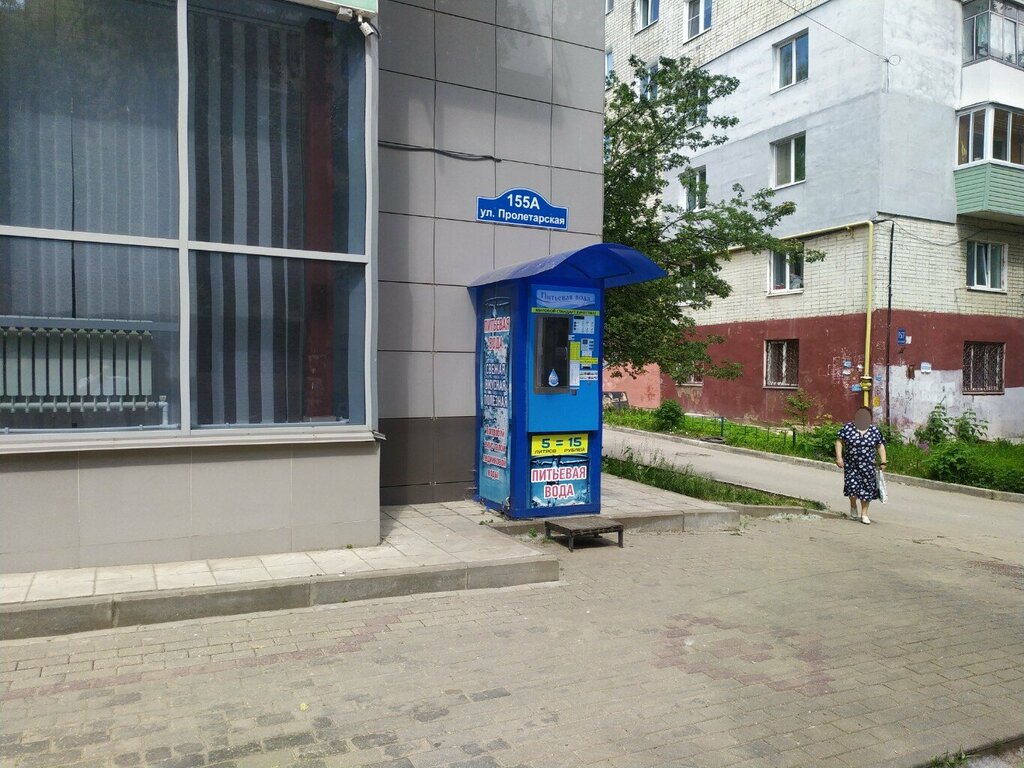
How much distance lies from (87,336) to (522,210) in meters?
4.81

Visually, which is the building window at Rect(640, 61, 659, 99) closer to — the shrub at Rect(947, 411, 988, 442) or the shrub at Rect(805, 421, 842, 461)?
the shrub at Rect(805, 421, 842, 461)

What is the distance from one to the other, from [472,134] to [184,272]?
3.86 m

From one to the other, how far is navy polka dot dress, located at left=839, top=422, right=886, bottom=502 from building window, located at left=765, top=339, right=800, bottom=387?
10990 millimetres

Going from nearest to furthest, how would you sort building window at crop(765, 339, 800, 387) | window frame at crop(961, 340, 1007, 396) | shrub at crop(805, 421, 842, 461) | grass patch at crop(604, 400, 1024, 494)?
grass patch at crop(604, 400, 1024, 494) → shrub at crop(805, 421, 842, 461) → window frame at crop(961, 340, 1007, 396) → building window at crop(765, 339, 800, 387)

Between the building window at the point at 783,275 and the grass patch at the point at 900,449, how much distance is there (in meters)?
3.73

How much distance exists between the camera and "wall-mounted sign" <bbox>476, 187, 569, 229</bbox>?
9.00m

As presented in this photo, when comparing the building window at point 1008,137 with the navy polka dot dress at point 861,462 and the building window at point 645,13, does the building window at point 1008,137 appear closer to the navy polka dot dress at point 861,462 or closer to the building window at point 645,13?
the building window at point 645,13

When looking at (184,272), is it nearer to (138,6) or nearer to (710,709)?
(138,6)

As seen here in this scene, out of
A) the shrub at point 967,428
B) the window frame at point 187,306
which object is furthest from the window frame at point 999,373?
the window frame at point 187,306

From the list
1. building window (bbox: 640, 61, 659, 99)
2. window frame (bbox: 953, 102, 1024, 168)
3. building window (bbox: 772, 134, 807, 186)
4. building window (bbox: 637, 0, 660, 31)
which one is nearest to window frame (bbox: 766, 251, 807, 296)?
building window (bbox: 772, 134, 807, 186)

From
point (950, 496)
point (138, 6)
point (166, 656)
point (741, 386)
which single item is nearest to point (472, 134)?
point (138, 6)

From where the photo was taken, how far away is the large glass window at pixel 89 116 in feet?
19.2

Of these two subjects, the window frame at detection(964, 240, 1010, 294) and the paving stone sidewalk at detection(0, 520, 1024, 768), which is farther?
the window frame at detection(964, 240, 1010, 294)

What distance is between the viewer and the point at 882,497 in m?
10.3
